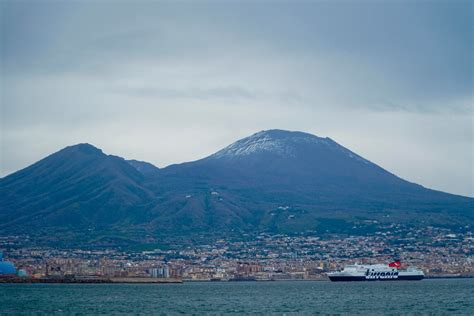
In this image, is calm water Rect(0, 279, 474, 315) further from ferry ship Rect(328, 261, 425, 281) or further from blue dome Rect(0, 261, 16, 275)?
ferry ship Rect(328, 261, 425, 281)

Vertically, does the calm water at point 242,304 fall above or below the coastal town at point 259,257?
below

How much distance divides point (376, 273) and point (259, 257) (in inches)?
1268

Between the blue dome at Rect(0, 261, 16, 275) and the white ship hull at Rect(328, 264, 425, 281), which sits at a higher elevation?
the blue dome at Rect(0, 261, 16, 275)

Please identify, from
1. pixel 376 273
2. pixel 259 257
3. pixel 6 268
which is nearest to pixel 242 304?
pixel 376 273

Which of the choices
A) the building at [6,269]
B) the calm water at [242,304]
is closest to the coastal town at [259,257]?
the building at [6,269]

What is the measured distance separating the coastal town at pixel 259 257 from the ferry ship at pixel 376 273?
884 centimetres

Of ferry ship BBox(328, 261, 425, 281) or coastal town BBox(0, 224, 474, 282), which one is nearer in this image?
ferry ship BBox(328, 261, 425, 281)

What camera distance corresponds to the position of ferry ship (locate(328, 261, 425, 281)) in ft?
464

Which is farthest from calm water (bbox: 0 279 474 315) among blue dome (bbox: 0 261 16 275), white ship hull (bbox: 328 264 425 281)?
white ship hull (bbox: 328 264 425 281)

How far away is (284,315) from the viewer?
204ft

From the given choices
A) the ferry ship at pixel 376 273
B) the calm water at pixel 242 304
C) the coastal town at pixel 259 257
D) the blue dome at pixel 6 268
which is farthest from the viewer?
the coastal town at pixel 259 257

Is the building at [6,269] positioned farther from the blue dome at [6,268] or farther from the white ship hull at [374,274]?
the white ship hull at [374,274]

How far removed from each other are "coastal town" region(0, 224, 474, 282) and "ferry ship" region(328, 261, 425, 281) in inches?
348

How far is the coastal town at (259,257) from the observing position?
146 m
